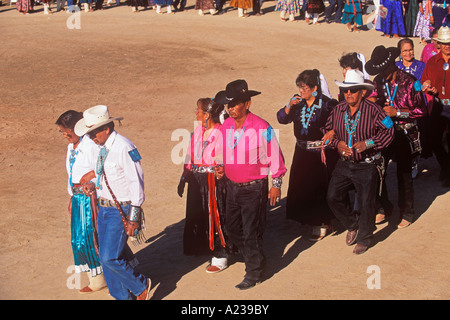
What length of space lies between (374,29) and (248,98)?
16395 millimetres

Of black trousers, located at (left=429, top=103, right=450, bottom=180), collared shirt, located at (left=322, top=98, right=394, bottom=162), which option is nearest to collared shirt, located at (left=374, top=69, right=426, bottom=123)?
collared shirt, located at (left=322, top=98, right=394, bottom=162)

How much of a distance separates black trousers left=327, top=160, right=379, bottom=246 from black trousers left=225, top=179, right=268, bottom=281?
0.99 m

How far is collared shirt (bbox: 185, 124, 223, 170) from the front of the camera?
7871 millimetres

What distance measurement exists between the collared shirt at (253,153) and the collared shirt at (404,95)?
6.70 feet

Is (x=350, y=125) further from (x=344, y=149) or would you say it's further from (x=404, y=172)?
(x=404, y=172)

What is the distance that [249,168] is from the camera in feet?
23.9

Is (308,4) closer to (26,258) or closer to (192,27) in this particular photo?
(192,27)

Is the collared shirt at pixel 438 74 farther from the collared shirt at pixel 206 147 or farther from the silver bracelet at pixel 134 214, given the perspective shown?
the silver bracelet at pixel 134 214

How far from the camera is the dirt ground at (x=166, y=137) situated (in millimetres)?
7562

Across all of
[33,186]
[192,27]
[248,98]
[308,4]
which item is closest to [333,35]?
[308,4]

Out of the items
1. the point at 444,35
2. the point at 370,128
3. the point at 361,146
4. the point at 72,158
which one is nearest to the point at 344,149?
the point at 361,146

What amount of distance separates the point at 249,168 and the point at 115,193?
1.30 m
